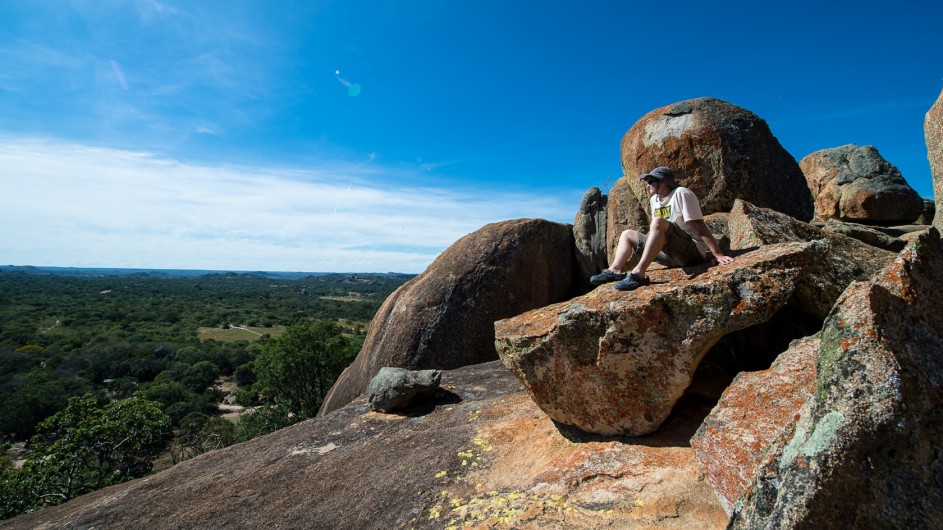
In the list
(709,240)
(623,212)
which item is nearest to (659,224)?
(709,240)

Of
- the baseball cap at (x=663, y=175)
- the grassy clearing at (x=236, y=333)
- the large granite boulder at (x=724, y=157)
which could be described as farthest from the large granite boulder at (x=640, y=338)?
the grassy clearing at (x=236, y=333)

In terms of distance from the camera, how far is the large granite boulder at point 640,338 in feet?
17.5

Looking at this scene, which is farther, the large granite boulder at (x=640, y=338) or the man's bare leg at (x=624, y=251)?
the man's bare leg at (x=624, y=251)

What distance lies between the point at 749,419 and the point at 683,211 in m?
3.08

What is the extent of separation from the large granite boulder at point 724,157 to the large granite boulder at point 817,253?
3707 millimetres

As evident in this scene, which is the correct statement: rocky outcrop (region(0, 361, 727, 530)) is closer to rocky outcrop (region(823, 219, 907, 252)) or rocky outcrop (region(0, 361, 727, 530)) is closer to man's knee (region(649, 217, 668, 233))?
man's knee (region(649, 217, 668, 233))

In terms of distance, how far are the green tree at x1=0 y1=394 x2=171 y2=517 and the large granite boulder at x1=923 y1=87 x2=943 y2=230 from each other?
2845cm

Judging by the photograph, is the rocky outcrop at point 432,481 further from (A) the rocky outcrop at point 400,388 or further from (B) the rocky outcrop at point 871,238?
(B) the rocky outcrop at point 871,238

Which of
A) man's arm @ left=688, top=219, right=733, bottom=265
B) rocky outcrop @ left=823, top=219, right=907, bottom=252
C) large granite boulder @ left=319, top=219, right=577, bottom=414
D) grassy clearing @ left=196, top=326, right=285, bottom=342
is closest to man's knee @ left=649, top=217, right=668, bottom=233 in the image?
man's arm @ left=688, top=219, right=733, bottom=265

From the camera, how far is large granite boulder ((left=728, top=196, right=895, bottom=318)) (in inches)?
222

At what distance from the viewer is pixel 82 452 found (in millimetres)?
19516

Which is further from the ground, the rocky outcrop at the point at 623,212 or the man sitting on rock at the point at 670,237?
the rocky outcrop at the point at 623,212

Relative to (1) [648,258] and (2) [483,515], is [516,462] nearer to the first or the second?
(2) [483,515]

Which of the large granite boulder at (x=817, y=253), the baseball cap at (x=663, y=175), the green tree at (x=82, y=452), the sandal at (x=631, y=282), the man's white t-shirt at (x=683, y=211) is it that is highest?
the baseball cap at (x=663, y=175)
